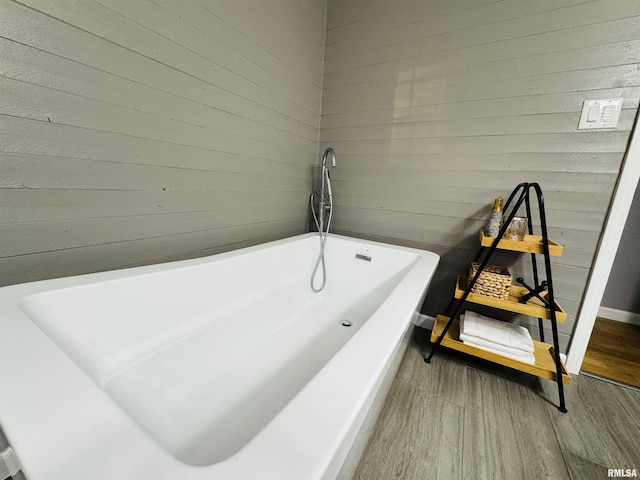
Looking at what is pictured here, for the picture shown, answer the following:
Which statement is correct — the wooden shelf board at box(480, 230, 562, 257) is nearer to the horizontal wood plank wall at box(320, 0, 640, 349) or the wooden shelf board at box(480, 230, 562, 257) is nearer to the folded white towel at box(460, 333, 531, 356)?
the horizontal wood plank wall at box(320, 0, 640, 349)

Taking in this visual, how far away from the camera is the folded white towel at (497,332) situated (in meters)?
1.21

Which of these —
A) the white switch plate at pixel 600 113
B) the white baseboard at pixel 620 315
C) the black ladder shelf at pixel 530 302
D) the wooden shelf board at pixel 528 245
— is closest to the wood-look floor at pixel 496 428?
the black ladder shelf at pixel 530 302

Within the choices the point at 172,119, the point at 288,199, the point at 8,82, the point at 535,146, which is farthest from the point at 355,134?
the point at 8,82

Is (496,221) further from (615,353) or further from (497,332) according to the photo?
(615,353)

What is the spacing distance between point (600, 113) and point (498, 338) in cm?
118

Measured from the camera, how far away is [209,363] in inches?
38.0

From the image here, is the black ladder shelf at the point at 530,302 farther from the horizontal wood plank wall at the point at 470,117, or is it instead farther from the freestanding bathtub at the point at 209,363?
the freestanding bathtub at the point at 209,363

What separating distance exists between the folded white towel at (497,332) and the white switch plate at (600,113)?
42.0 inches

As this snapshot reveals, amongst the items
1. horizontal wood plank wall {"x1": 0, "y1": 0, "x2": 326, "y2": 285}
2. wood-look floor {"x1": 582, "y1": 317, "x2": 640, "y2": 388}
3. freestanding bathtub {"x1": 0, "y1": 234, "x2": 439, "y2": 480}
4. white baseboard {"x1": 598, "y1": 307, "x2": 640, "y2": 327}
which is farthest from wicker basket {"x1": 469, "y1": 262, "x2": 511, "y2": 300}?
white baseboard {"x1": 598, "y1": 307, "x2": 640, "y2": 327}

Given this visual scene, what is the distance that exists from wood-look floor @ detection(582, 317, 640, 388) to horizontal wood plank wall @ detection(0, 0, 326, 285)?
2.13 m

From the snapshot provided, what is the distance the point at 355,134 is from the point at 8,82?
5.37 ft

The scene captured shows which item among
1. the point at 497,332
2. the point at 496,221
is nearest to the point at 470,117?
the point at 496,221

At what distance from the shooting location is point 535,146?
133cm

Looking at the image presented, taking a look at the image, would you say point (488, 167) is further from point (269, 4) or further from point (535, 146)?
point (269, 4)
